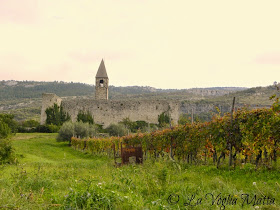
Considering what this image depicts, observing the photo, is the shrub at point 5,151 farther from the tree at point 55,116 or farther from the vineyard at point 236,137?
the tree at point 55,116

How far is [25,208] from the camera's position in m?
2.94

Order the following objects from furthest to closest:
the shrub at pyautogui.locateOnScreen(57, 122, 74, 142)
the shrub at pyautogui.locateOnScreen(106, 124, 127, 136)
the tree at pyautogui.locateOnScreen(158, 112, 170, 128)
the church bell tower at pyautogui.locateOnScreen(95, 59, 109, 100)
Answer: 1. the church bell tower at pyautogui.locateOnScreen(95, 59, 109, 100)
2. the tree at pyautogui.locateOnScreen(158, 112, 170, 128)
3. the shrub at pyautogui.locateOnScreen(106, 124, 127, 136)
4. the shrub at pyautogui.locateOnScreen(57, 122, 74, 142)

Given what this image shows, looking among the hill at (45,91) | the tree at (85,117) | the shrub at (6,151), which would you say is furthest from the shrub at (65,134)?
the hill at (45,91)

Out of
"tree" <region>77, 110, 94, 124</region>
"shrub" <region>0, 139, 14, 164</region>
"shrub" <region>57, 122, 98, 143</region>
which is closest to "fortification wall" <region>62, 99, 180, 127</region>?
"tree" <region>77, 110, 94, 124</region>

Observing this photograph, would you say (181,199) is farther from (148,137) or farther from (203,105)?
(203,105)

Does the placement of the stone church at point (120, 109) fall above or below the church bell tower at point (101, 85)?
below

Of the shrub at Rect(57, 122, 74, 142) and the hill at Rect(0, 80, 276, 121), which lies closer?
the shrub at Rect(57, 122, 74, 142)

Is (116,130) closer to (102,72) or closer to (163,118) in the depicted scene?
(163,118)

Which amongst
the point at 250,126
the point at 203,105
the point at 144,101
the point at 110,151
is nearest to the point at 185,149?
the point at 250,126

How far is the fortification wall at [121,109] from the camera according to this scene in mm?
38000

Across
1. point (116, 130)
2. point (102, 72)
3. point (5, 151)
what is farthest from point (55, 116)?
point (5, 151)

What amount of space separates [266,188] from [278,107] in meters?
2.15

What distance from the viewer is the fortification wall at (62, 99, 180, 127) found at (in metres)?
38.0

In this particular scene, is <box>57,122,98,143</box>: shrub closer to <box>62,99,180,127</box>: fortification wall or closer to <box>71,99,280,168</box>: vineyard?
<box>62,99,180,127</box>: fortification wall
